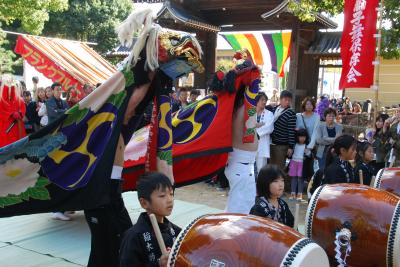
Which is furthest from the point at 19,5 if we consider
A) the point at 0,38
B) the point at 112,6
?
the point at 112,6

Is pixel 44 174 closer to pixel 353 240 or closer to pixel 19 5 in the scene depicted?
pixel 353 240

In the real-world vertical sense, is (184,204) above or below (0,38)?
below

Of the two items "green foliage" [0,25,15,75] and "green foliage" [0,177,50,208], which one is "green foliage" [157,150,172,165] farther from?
"green foliage" [0,25,15,75]

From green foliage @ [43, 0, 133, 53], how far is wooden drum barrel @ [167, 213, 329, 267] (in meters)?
17.7

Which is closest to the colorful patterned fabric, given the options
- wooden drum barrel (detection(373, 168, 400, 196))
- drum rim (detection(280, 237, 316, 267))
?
drum rim (detection(280, 237, 316, 267))

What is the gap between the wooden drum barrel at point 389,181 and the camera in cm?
295

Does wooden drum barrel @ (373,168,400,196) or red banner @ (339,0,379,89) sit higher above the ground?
red banner @ (339,0,379,89)

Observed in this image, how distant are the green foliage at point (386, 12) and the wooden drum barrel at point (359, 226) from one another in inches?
140

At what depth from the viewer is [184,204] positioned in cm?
470

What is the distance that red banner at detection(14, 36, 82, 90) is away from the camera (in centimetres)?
862

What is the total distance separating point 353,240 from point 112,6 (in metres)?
19.2

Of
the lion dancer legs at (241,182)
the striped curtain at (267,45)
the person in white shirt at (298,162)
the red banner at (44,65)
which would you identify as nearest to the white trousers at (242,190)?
the lion dancer legs at (241,182)

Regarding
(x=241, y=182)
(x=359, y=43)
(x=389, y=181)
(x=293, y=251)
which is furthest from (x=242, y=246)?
(x=359, y=43)

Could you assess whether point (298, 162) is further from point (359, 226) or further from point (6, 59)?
point (6, 59)
